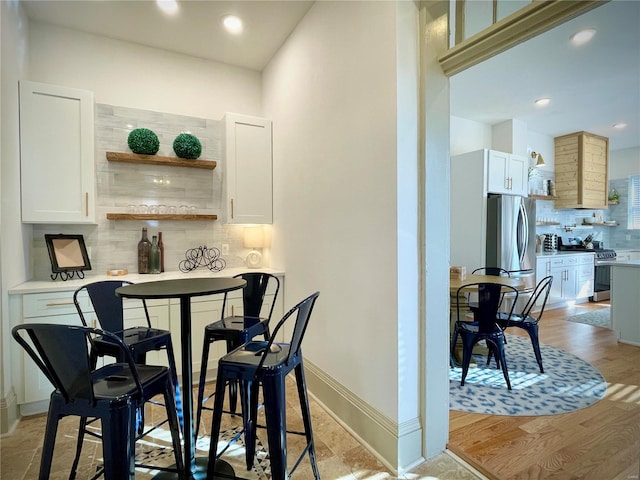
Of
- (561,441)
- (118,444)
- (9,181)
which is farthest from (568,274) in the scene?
(9,181)

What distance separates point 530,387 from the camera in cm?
281

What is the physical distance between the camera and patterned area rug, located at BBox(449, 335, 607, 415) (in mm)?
2506

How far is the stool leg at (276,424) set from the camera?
4.64 feet

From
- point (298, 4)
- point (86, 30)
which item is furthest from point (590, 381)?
point (86, 30)

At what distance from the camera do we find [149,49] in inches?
131

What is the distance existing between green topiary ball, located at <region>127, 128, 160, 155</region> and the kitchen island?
5.22 m

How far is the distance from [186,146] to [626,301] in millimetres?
5150

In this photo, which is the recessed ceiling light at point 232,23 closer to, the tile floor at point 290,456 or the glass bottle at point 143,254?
the glass bottle at point 143,254

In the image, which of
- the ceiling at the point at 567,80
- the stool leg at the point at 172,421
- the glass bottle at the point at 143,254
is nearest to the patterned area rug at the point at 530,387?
the stool leg at the point at 172,421

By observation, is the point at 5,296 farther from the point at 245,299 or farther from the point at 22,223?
the point at 245,299

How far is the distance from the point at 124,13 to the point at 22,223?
6.25ft

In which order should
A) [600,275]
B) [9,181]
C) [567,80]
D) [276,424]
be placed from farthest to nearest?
[600,275], [567,80], [9,181], [276,424]

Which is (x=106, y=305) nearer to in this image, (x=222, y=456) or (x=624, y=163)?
(x=222, y=456)

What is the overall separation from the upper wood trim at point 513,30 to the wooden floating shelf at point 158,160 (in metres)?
2.40
